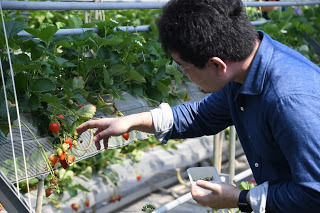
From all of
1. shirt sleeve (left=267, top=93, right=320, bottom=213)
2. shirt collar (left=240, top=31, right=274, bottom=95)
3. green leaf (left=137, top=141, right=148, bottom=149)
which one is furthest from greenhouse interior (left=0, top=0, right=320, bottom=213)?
green leaf (left=137, top=141, right=148, bottom=149)

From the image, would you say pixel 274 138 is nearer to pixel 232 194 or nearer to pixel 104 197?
pixel 232 194

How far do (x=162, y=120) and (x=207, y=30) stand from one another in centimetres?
45

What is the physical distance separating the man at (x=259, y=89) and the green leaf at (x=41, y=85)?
257 millimetres

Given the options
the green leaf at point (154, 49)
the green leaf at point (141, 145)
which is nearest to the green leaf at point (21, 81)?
the green leaf at point (154, 49)

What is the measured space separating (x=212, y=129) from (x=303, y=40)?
1.53 m

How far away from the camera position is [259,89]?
47.6 inches

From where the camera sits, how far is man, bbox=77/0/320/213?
111 centimetres

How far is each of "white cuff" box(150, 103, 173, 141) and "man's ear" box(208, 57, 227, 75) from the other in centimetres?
35

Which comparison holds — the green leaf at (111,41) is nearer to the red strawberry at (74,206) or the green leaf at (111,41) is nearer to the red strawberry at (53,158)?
the red strawberry at (53,158)

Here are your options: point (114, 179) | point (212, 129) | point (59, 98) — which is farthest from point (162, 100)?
point (114, 179)

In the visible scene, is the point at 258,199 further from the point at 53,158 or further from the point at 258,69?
the point at 53,158

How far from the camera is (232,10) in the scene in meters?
1.18

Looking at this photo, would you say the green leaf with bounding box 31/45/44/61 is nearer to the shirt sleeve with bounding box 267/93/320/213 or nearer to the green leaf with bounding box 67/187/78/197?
the shirt sleeve with bounding box 267/93/320/213

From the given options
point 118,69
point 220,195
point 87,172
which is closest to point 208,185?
point 220,195
